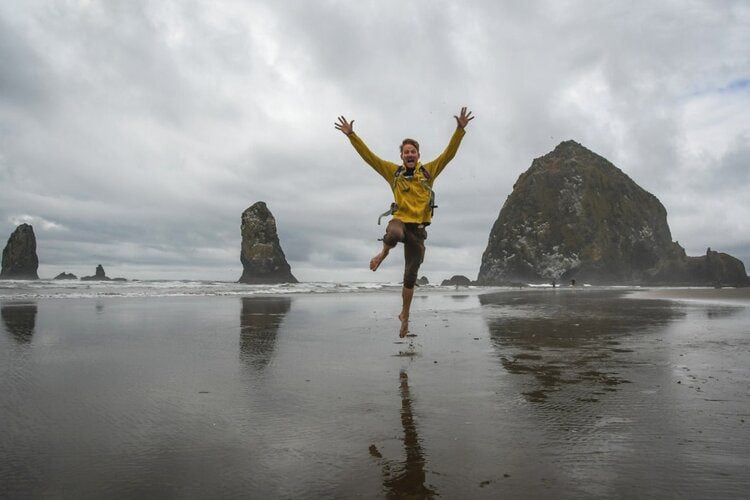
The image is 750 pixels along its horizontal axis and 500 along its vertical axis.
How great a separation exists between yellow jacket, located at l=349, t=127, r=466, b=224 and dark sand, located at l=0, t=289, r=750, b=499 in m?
1.83

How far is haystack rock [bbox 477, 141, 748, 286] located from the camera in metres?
78.7

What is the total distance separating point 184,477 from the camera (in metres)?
2.02

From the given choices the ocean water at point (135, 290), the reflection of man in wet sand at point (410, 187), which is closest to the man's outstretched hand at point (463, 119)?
the reflection of man in wet sand at point (410, 187)

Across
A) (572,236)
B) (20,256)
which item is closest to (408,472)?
(20,256)

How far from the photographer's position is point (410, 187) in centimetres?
622

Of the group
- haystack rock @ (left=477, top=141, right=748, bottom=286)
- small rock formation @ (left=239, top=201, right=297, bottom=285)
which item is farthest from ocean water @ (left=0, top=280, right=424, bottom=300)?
haystack rock @ (left=477, top=141, right=748, bottom=286)

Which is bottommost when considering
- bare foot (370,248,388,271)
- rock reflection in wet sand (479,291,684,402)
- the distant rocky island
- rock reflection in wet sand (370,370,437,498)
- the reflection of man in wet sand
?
rock reflection in wet sand (370,370,437,498)

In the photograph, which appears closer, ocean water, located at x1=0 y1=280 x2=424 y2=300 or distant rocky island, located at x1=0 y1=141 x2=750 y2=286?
ocean water, located at x1=0 y1=280 x2=424 y2=300

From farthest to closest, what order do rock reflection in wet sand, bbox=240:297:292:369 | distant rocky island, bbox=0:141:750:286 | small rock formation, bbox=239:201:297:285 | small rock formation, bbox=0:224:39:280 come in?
distant rocky island, bbox=0:141:750:286
small rock formation, bbox=239:201:297:285
small rock formation, bbox=0:224:39:280
rock reflection in wet sand, bbox=240:297:292:369

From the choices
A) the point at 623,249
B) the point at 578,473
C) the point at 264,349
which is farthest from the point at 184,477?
the point at 623,249

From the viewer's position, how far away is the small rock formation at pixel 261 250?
2640 inches

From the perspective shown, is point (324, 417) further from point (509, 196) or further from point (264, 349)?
point (509, 196)

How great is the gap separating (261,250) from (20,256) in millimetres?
32222

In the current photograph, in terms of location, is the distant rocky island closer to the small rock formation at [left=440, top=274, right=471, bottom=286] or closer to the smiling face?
the small rock formation at [left=440, top=274, right=471, bottom=286]
